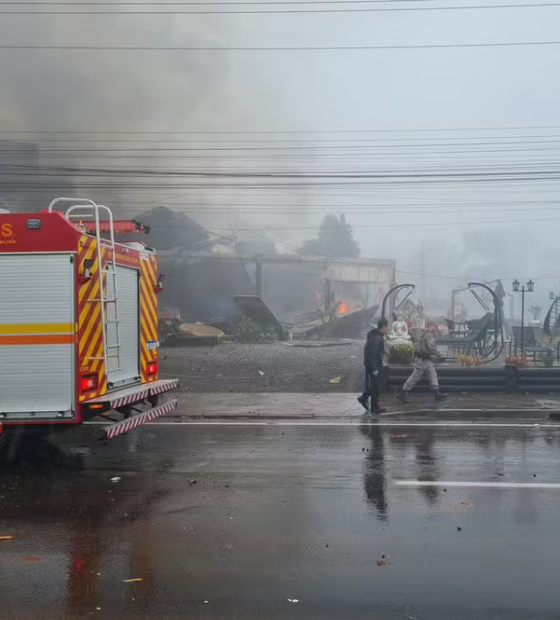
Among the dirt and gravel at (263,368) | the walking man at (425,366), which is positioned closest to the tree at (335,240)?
the dirt and gravel at (263,368)

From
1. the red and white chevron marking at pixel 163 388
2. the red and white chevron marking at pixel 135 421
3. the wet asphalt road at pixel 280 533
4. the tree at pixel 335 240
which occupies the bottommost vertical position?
the wet asphalt road at pixel 280 533

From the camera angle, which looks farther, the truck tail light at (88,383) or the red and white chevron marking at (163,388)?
the red and white chevron marking at (163,388)

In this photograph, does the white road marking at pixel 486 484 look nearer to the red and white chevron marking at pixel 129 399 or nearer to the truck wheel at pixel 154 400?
the red and white chevron marking at pixel 129 399

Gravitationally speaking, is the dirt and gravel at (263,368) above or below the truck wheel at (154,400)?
below

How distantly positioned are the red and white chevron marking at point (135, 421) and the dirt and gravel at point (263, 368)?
5043 millimetres

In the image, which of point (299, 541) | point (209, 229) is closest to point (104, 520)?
point (299, 541)

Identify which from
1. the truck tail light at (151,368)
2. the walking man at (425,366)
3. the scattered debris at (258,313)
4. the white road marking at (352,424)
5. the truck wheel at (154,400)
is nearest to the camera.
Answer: the truck wheel at (154,400)

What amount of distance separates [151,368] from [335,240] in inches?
873

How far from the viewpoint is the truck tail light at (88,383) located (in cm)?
598

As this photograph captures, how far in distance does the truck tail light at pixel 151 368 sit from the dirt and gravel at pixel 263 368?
4.64m

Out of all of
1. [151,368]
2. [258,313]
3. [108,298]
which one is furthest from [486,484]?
[258,313]

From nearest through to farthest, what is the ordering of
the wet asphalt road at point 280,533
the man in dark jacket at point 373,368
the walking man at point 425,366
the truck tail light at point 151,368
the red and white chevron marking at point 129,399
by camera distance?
the wet asphalt road at point 280,533 < the red and white chevron marking at point 129,399 < the truck tail light at point 151,368 < the man in dark jacket at point 373,368 < the walking man at point 425,366

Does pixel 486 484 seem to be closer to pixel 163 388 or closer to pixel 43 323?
pixel 163 388

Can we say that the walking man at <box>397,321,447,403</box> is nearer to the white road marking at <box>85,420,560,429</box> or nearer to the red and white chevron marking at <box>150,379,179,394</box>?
the white road marking at <box>85,420,560,429</box>
